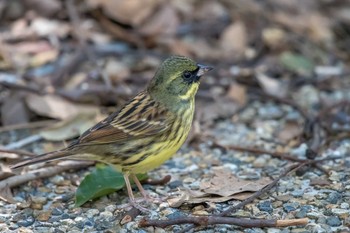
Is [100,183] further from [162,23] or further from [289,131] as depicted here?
[162,23]

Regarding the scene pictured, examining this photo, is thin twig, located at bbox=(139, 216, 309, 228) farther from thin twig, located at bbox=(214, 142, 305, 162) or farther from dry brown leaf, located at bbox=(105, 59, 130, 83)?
dry brown leaf, located at bbox=(105, 59, 130, 83)

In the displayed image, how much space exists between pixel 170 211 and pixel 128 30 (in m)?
3.37

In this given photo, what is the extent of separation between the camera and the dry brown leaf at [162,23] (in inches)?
302

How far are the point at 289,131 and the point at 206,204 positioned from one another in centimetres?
171

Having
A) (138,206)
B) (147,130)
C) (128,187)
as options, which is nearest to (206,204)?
(138,206)

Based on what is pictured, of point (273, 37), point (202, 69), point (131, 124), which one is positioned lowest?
point (131, 124)

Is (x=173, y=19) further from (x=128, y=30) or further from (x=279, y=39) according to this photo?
(x=279, y=39)

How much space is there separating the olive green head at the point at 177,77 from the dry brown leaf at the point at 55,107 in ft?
4.22

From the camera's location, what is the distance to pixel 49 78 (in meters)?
6.95

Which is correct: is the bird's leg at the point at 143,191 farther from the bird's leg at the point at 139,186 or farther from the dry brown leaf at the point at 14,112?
the dry brown leaf at the point at 14,112

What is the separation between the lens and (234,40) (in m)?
7.86

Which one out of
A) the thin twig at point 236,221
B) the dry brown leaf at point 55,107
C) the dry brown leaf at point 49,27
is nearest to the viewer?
the thin twig at point 236,221

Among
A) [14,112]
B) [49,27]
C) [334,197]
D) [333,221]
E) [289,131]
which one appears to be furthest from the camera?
[49,27]

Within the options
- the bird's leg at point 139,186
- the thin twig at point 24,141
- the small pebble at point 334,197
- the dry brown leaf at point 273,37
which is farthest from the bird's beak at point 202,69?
the dry brown leaf at point 273,37
